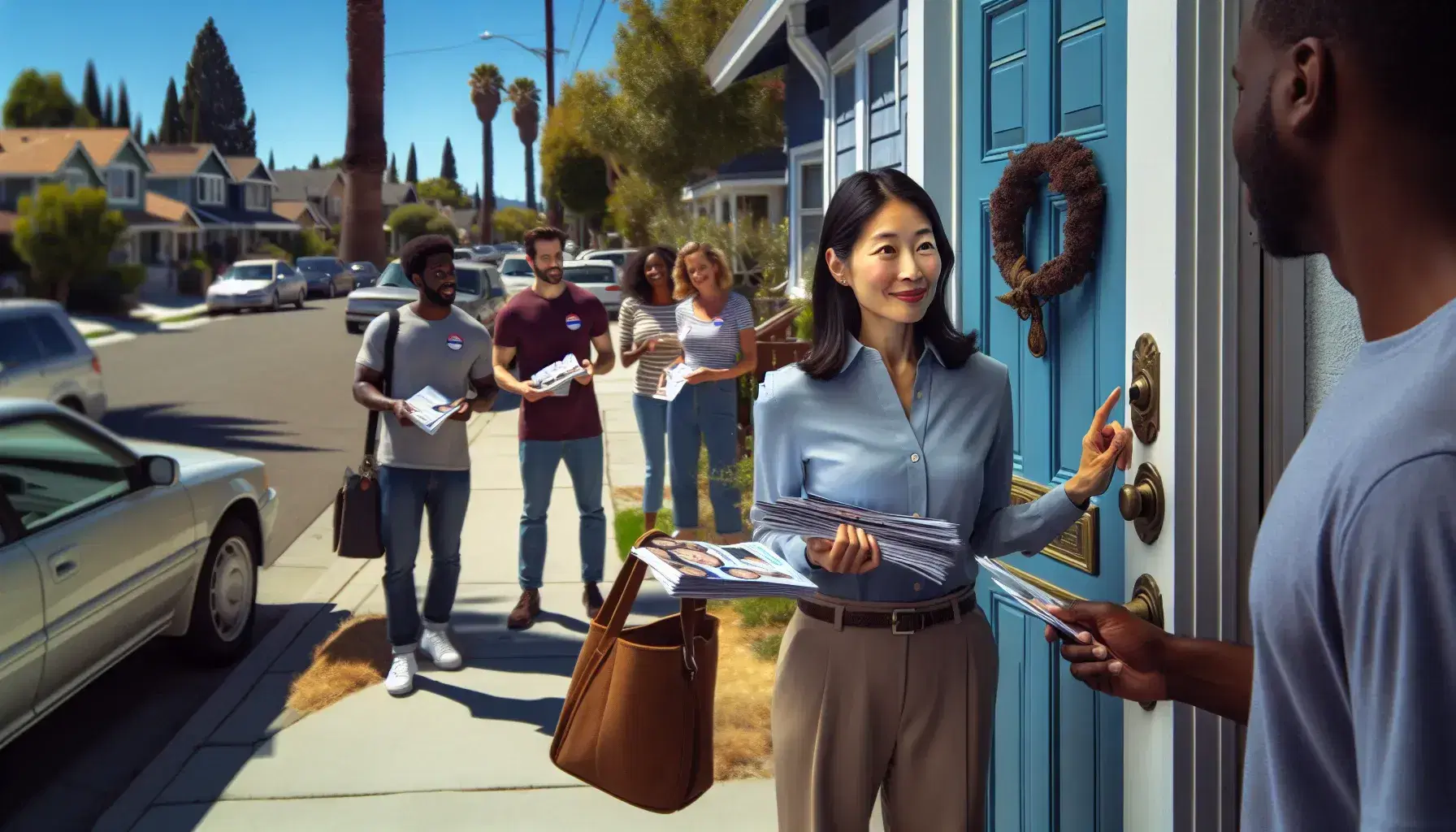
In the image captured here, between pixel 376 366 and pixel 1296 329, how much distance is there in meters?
4.11

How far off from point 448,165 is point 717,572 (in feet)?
599

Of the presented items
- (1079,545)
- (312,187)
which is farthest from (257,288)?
(312,187)

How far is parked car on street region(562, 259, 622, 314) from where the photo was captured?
3212 cm

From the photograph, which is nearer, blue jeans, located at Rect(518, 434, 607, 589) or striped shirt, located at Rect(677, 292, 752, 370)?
blue jeans, located at Rect(518, 434, 607, 589)

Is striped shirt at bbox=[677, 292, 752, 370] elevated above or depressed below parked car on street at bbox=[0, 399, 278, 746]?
above

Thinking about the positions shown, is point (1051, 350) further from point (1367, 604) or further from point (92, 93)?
point (92, 93)

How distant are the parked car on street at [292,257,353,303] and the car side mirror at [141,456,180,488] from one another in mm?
45835

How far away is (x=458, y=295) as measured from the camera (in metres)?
23.6

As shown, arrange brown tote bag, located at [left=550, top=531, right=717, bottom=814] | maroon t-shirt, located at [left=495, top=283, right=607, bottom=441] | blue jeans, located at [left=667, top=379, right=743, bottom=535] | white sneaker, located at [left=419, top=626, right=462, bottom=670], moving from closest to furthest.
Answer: brown tote bag, located at [left=550, top=531, right=717, bottom=814], white sneaker, located at [left=419, top=626, right=462, bottom=670], maroon t-shirt, located at [left=495, top=283, right=607, bottom=441], blue jeans, located at [left=667, top=379, right=743, bottom=535]

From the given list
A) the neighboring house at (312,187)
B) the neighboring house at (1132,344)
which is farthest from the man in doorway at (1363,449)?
the neighboring house at (312,187)

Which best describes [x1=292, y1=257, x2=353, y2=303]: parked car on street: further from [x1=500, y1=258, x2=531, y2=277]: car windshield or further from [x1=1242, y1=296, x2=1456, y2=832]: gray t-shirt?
[x1=1242, y1=296, x2=1456, y2=832]: gray t-shirt

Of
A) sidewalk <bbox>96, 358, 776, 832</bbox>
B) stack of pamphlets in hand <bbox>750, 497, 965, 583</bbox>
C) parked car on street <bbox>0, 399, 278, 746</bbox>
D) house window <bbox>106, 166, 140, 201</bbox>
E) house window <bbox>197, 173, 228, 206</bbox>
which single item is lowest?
sidewalk <bbox>96, 358, 776, 832</bbox>

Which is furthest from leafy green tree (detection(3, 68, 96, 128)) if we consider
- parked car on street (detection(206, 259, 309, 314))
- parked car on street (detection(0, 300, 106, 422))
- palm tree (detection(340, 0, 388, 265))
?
parked car on street (detection(0, 300, 106, 422))

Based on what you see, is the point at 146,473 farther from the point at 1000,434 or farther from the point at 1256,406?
the point at 1256,406
